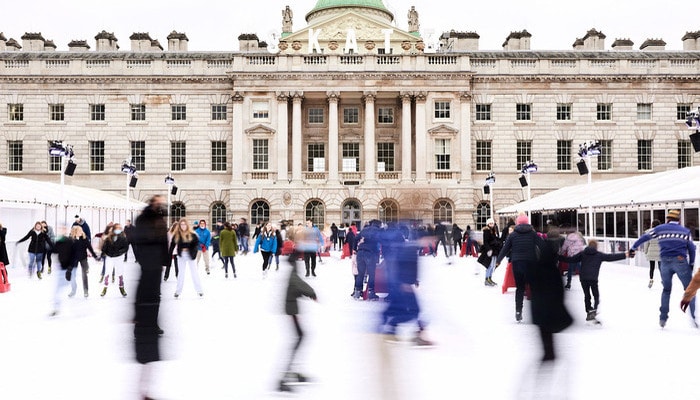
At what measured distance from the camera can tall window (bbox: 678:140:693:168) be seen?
5150cm

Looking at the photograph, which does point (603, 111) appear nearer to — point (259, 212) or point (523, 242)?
point (259, 212)

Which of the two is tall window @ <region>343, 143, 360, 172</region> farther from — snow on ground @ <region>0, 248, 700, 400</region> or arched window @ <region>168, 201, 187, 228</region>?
snow on ground @ <region>0, 248, 700, 400</region>

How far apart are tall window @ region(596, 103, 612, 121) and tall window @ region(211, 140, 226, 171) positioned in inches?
1080

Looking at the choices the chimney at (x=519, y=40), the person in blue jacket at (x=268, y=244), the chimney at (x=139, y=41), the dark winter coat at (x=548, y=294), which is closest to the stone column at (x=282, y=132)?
the chimney at (x=139, y=41)

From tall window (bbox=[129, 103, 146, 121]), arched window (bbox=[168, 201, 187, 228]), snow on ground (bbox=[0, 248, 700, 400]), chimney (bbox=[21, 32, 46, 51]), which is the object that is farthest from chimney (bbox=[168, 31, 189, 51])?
snow on ground (bbox=[0, 248, 700, 400])

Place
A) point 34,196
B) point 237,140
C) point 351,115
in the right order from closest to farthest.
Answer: point 34,196, point 237,140, point 351,115

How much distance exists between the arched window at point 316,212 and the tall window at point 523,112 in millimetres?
15795

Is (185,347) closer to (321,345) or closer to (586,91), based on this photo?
(321,345)

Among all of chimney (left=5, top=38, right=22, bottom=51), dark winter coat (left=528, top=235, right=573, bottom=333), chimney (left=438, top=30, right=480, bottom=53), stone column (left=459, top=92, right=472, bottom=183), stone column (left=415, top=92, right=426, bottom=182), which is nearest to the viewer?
dark winter coat (left=528, top=235, right=573, bottom=333)

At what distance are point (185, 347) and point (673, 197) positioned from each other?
19.1m

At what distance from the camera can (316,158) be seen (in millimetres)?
52156

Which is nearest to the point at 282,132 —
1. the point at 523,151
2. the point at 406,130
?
the point at 406,130

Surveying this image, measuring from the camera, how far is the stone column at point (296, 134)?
49.8 metres

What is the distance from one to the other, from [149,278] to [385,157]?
148 feet
